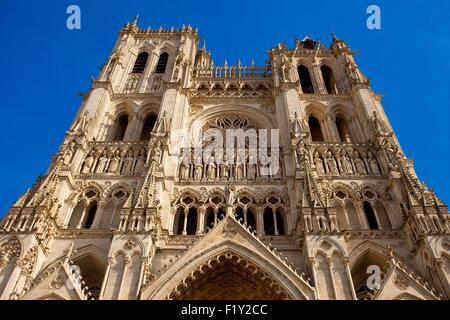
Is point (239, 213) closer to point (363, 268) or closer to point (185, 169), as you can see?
point (185, 169)

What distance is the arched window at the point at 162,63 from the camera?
27520 mm

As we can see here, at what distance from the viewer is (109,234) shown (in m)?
15.6

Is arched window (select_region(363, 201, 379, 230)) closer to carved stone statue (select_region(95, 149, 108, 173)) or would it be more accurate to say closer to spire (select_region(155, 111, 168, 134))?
spire (select_region(155, 111, 168, 134))

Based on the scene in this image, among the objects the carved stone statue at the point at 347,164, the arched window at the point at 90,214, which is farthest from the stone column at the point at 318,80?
the arched window at the point at 90,214

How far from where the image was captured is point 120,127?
23.9 metres

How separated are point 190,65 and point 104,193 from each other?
1285cm

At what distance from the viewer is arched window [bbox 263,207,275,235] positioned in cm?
1695

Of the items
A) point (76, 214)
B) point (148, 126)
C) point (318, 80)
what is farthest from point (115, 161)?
point (318, 80)

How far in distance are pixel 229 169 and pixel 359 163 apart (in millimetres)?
6639

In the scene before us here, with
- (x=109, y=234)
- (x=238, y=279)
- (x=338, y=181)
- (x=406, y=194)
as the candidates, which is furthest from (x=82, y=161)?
(x=406, y=194)

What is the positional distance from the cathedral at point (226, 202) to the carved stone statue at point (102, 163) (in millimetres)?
60

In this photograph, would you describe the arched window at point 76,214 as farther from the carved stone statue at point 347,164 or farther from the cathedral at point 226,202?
the carved stone statue at point 347,164

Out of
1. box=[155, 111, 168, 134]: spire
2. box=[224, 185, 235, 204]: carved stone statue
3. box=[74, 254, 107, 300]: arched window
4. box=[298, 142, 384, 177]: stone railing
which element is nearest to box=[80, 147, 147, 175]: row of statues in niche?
box=[155, 111, 168, 134]: spire
